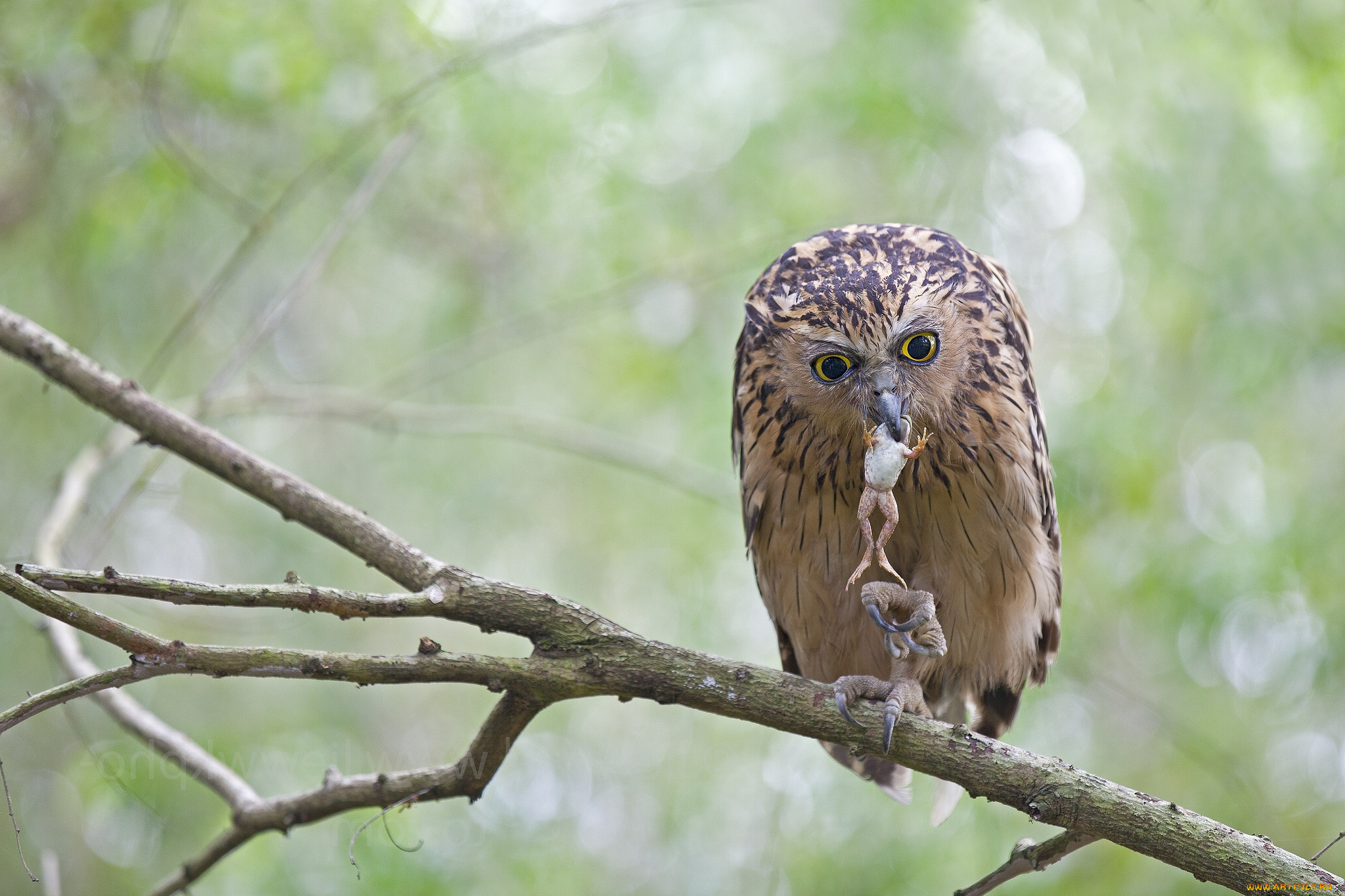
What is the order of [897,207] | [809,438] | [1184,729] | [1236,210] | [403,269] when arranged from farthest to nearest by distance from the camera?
[403,269], [897,207], [1236,210], [1184,729], [809,438]

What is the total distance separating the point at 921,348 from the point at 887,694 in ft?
2.44

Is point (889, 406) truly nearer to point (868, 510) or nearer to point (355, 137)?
point (868, 510)

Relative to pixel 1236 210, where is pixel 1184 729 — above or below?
below

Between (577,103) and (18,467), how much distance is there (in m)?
3.48

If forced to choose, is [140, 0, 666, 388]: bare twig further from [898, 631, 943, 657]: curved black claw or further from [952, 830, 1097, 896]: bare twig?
[952, 830, 1097, 896]: bare twig

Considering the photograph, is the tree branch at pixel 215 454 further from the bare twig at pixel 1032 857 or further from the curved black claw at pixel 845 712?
the bare twig at pixel 1032 857

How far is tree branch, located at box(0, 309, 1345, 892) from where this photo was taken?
1523mm

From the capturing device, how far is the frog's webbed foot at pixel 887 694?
6.08 feet

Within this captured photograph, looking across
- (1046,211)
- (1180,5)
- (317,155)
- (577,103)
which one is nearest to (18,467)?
(317,155)

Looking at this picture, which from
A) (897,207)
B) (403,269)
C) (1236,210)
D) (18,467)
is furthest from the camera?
(403,269)

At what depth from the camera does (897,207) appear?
4438mm

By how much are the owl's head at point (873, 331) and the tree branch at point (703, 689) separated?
0.64 m

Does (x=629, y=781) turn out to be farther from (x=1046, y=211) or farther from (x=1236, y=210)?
(x=1236, y=210)

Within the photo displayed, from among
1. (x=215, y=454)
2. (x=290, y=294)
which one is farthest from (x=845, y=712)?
(x=290, y=294)
